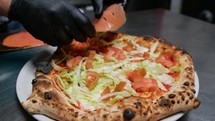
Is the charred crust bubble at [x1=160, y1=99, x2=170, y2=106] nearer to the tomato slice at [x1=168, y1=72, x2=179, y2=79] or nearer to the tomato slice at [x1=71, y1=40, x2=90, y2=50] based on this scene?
the tomato slice at [x1=168, y1=72, x2=179, y2=79]

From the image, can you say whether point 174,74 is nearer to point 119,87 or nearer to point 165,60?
point 165,60

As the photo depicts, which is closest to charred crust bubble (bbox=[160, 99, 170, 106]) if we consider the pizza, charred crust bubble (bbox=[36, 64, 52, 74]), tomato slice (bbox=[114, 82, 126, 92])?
the pizza

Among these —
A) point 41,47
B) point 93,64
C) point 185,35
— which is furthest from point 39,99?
point 185,35

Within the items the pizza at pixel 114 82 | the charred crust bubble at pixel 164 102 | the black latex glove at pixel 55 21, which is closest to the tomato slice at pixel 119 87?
the pizza at pixel 114 82

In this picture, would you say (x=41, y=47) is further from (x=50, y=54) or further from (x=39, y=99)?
(x=39, y=99)

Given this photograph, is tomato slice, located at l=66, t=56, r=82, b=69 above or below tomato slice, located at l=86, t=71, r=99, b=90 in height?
below
